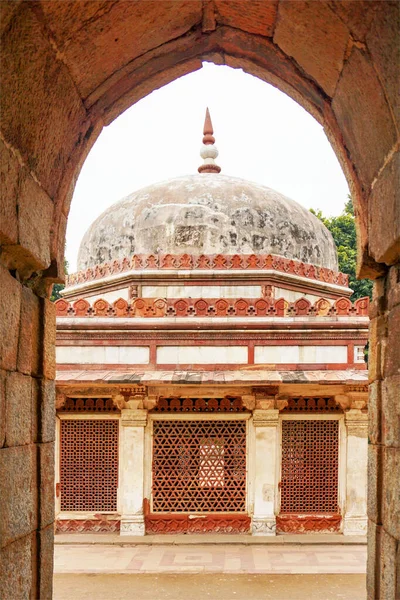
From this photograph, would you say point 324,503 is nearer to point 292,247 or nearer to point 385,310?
point 292,247

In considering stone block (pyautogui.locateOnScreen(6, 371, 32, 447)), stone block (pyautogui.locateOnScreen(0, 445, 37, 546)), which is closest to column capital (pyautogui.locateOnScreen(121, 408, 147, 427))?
stone block (pyautogui.locateOnScreen(0, 445, 37, 546))

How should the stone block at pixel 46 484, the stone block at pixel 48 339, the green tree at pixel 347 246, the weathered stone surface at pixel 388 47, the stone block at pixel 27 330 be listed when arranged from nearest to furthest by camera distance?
the weathered stone surface at pixel 388 47 → the stone block at pixel 27 330 → the stone block at pixel 46 484 → the stone block at pixel 48 339 → the green tree at pixel 347 246

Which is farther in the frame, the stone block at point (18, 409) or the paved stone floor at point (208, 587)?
the paved stone floor at point (208, 587)

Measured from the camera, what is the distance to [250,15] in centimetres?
322

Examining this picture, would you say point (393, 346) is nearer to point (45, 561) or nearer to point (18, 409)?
point (18, 409)

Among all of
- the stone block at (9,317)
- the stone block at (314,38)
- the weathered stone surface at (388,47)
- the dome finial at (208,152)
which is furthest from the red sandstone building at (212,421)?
the weathered stone surface at (388,47)

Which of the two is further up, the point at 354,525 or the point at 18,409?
the point at 18,409

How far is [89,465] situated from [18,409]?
7.07 meters

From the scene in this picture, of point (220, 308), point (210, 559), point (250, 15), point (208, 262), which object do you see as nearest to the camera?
point (250, 15)

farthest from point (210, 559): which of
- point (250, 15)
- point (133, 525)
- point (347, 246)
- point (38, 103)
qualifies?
point (347, 246)

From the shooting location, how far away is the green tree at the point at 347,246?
883 inches

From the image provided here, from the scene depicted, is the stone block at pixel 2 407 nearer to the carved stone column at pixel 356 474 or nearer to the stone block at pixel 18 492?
the stone block at pixel 18 492

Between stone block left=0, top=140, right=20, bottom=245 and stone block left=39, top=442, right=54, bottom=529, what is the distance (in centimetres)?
127

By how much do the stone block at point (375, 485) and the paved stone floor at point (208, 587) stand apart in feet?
14.2
